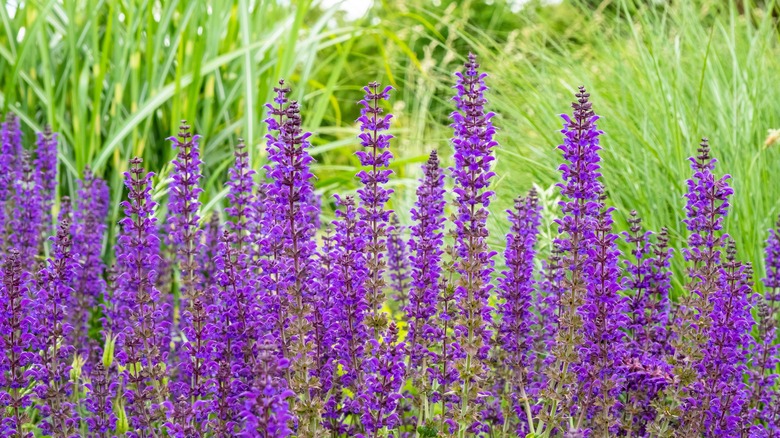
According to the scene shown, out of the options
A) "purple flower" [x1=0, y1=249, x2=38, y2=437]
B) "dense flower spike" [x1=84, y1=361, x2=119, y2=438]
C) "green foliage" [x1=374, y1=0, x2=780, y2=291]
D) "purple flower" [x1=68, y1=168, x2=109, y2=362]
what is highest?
"green foliage" [x1=374, y1=0, x2=780, y2=291]

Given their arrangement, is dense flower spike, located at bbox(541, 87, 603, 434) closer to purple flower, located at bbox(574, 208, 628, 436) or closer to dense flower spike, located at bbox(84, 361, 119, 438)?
purple flower, located at bbox(574, 208, 628, 436)

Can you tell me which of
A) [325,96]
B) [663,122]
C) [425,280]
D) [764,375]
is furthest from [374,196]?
[325,96]

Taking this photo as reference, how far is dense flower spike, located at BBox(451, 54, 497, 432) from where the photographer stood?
3.28 meters

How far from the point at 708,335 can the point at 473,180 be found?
1019mm

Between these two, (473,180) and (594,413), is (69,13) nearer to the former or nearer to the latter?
(473,180)

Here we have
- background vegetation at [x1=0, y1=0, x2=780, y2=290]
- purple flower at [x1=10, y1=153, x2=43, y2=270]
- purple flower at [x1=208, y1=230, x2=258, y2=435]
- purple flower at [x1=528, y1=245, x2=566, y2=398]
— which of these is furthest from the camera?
background vegetation at [x1=0, y1=0, x2=780, y2=290]

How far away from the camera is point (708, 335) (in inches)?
136

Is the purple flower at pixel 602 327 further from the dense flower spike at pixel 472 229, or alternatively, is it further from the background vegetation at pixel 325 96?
the background vegetation at pixel 325 96

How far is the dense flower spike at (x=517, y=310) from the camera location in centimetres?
356

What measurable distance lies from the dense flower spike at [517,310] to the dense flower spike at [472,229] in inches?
4.9

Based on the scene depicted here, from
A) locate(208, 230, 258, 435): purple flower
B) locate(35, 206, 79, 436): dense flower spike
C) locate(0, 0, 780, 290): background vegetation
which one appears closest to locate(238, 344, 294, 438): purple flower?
locate(208, 230, 258, 435): purple flower

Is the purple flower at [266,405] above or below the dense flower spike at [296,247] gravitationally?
below

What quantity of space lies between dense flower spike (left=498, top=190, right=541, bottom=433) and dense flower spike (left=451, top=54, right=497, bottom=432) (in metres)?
0.13

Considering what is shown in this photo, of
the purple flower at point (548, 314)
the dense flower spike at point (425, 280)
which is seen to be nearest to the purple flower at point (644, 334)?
the purple flower at point (548, 314)
